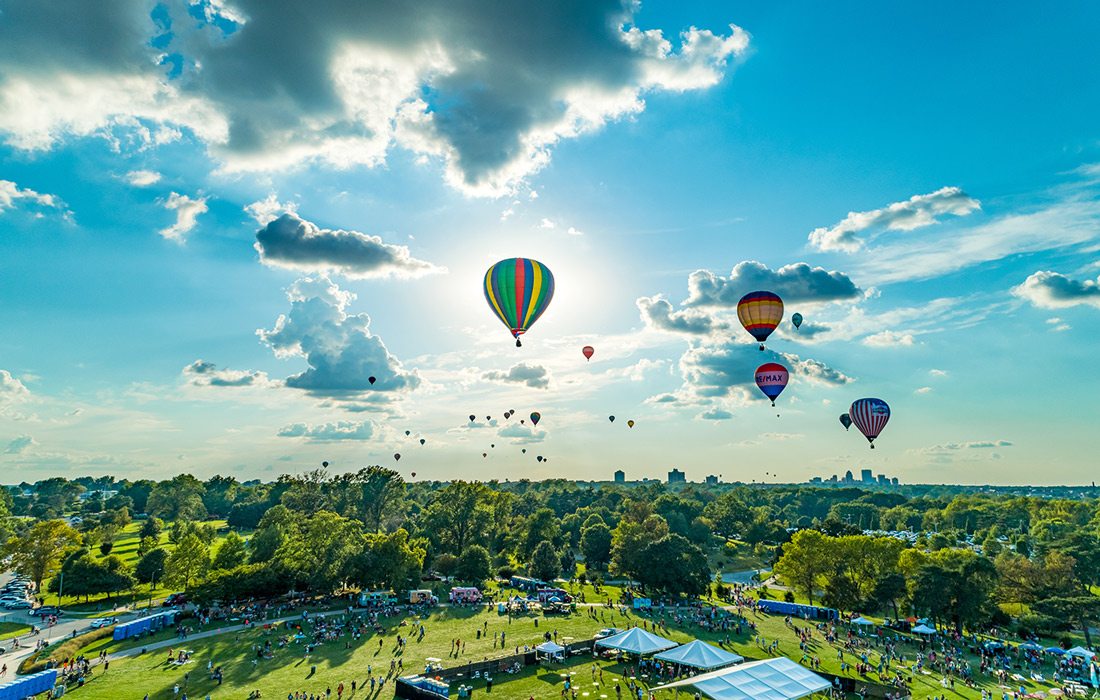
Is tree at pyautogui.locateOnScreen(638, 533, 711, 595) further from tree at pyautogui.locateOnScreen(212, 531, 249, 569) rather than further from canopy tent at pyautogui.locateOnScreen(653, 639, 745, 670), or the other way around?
tree at pyautogui.locateOnScreen(212, 531, 249, 569)

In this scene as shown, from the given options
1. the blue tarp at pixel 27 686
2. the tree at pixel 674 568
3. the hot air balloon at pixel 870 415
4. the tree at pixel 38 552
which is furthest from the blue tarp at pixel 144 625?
the hot air balloon at pixel 870 415

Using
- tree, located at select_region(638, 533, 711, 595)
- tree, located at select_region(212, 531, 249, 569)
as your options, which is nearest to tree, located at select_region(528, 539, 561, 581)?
tree, located at select_region(638, 533, 711, 595)

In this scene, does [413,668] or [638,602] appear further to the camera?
[638,602]

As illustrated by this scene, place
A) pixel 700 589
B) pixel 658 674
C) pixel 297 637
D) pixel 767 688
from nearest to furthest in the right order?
pixel 767 688
pixel 658 674
pixel 297 637
pixel 700 589

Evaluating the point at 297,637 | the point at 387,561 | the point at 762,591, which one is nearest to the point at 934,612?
the point at 762,591

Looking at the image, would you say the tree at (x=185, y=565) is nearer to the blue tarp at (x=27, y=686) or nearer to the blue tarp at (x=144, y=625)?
the blue tarp at (x=144, y=625)

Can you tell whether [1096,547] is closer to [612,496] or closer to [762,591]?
[762,591]

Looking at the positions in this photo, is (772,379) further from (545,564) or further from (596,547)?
(596,547)
